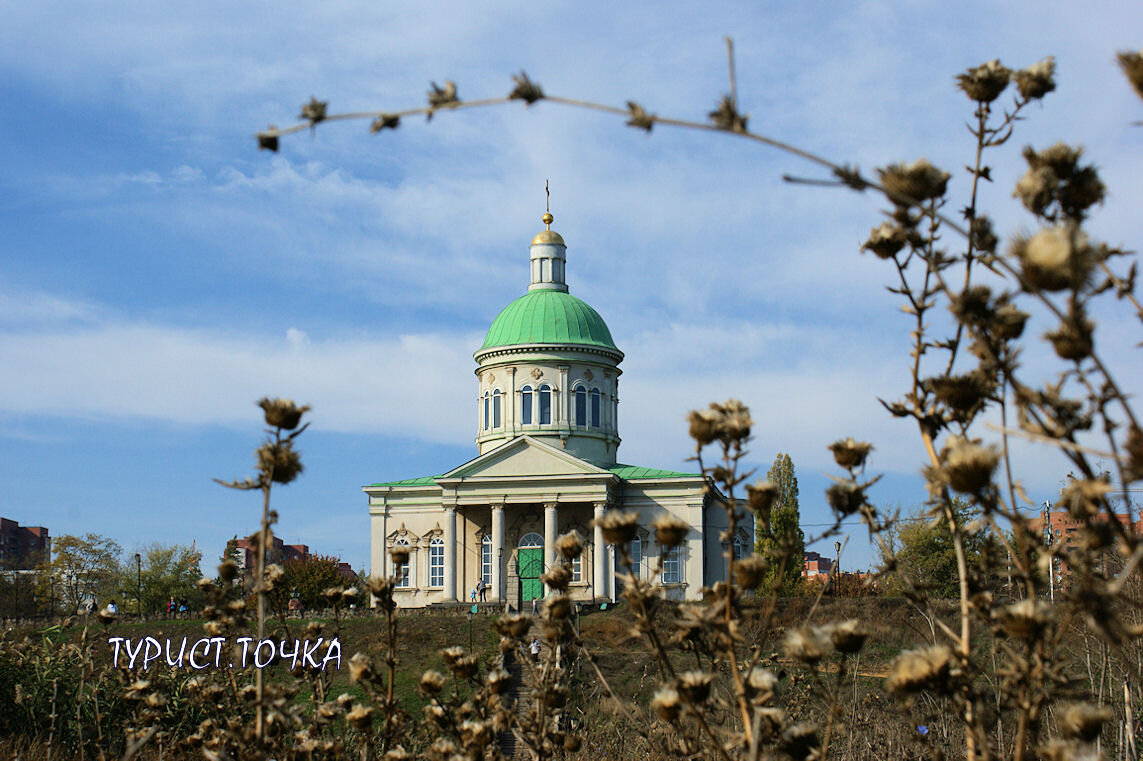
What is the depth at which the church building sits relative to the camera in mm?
44281

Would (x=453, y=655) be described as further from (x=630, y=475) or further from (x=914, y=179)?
(x=630, y=475)

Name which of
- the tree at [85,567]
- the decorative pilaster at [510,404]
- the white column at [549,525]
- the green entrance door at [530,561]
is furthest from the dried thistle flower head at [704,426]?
the tree at [85,567]

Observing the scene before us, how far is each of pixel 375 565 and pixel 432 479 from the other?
453cm

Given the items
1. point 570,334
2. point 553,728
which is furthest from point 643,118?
point 570,334

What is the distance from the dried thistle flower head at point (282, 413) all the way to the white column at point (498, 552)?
4202 cm

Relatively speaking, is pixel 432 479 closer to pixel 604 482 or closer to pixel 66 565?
pixel 604 482

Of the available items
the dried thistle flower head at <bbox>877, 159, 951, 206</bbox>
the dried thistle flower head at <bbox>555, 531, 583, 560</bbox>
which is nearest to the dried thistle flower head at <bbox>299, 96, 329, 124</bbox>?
the dried thistle flower head at <bbox>877, 159, 951, 206</bbox>

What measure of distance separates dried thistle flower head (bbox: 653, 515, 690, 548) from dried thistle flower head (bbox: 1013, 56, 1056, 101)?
135 centimetres

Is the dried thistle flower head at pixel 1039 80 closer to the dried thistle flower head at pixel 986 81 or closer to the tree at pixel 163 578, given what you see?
the dried thistle flower head at pixel 986 81

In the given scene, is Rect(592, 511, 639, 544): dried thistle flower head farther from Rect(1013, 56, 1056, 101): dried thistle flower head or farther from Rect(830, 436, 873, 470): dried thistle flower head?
Rect(1013, 56, 1056, 101): dried thistle flower head

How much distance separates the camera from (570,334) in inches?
1900

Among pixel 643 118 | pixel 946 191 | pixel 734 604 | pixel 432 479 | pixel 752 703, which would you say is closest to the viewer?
pixel 643 118

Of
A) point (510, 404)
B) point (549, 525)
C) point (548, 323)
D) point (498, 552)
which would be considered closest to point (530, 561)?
point (498, 552)

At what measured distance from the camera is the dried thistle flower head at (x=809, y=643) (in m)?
2.75
